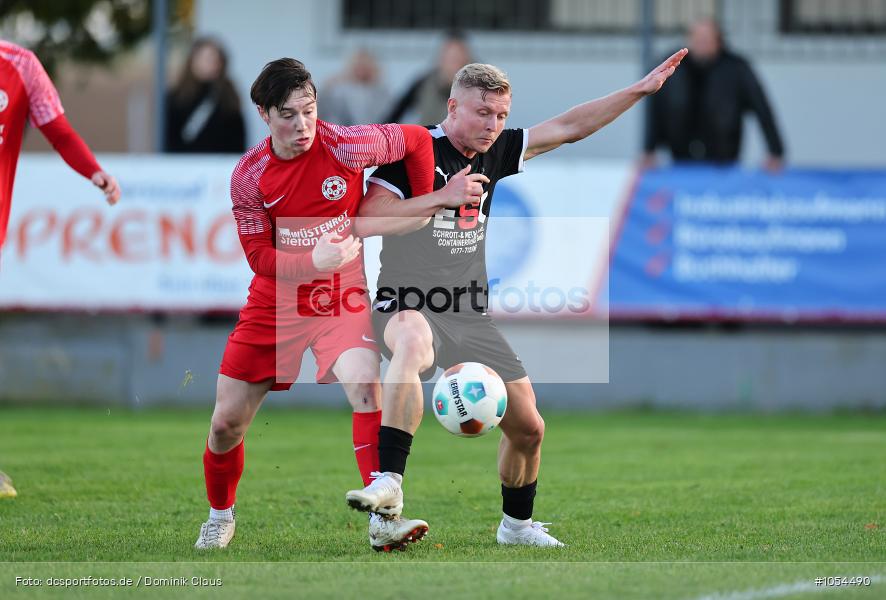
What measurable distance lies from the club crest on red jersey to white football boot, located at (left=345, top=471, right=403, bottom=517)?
126cm

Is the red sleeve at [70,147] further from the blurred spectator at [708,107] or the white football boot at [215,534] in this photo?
the blurred spectator at [708,107]

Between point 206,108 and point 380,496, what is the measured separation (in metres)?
8.13

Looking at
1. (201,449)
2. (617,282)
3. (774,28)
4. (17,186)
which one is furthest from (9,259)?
(774,28)

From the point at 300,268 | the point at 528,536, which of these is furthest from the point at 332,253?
the point at 528,536

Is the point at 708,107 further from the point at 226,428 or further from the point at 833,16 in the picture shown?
the point at 226,428

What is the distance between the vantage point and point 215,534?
245 inches

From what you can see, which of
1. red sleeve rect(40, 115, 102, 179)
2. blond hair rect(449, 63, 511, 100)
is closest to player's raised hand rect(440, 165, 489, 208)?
blond hair rect(449, 63, 511, 100)

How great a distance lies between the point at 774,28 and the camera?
51.3 ft

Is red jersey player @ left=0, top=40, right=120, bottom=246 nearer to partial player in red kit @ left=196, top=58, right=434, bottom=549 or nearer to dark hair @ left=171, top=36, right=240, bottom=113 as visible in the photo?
partial player in red kit @ left=196, top=58, right=434, bottom=549

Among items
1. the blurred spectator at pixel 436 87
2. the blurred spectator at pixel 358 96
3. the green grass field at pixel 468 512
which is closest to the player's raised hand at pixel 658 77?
the green grass field at pixel 468 512

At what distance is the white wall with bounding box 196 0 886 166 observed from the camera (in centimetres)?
1551

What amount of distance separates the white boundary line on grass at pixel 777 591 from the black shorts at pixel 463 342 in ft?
5.49

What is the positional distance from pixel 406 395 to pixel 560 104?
33.2 feet

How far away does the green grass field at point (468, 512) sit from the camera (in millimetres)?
5199
